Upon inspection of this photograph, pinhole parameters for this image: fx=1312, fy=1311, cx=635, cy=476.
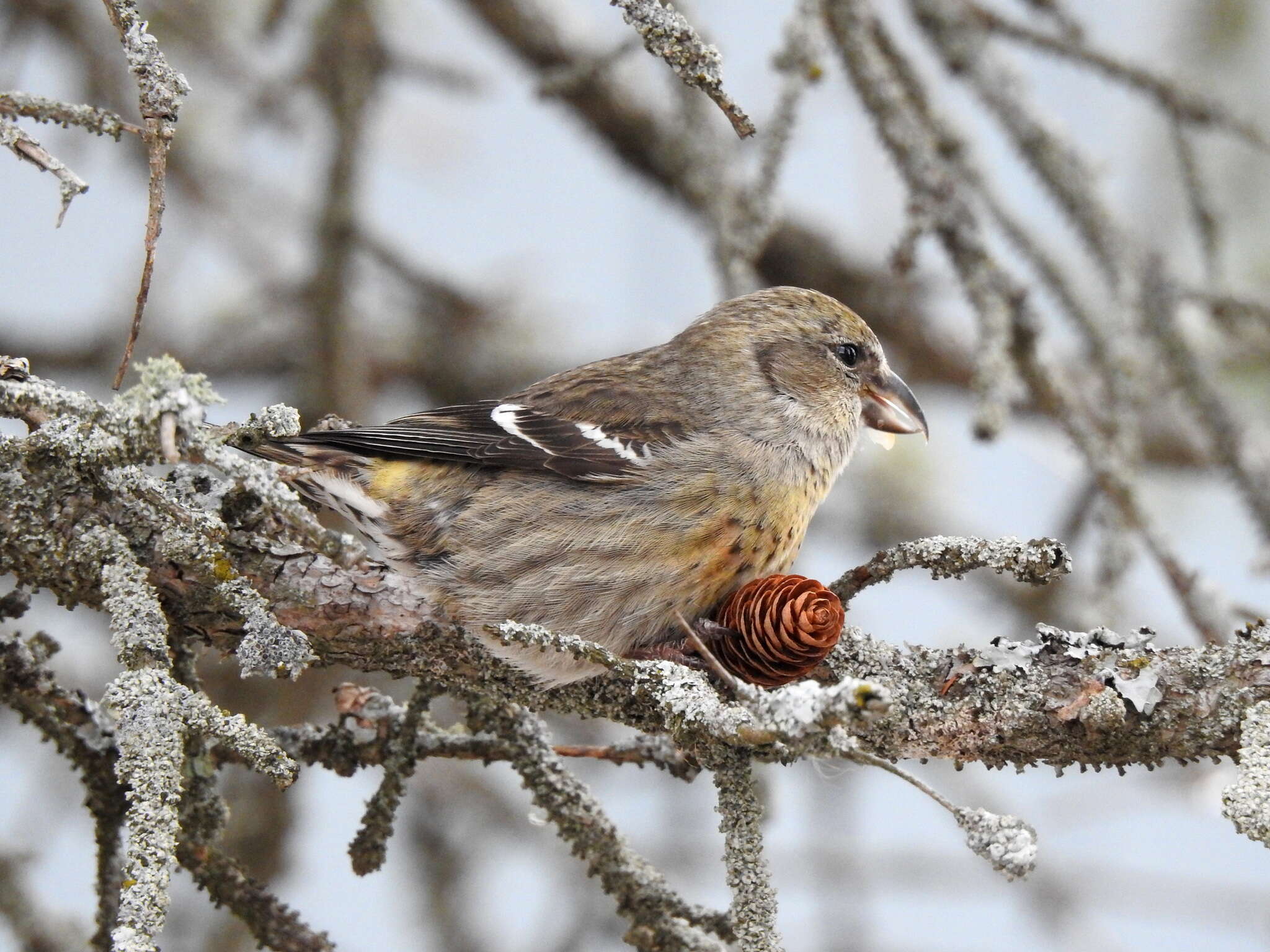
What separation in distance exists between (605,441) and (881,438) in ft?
3.02

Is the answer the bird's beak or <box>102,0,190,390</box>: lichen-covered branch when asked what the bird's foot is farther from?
<box>102,0,190,390</box>: lichen-covered branch

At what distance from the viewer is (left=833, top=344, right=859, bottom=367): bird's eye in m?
3.57

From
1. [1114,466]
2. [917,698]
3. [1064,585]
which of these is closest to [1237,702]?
[917,698]

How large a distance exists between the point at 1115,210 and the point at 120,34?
2.91m

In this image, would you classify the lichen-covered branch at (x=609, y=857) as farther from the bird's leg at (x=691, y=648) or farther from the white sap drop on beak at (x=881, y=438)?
the white sap drop on beak at (x=881, y=438)

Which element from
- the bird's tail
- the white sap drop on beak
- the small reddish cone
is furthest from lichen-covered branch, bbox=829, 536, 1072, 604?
the white sap drop on beak

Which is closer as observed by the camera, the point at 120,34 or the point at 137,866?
the point at 137,866

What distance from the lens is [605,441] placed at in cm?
316

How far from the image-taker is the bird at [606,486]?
2785 mm

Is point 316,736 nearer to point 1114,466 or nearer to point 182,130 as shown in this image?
point 1114,466

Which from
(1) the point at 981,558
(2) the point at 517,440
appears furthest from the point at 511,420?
(1) the point at 981,558

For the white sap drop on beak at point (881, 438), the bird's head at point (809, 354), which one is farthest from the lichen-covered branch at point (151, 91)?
the white sap drop on beak at point (881, 438)

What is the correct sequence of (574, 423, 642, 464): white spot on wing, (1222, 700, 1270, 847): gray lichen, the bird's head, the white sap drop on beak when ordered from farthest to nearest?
the white sap drop on beak, the bird's head, (574, 423, 642, 464): white spot on wing, (1222, 700, 1270, 847): gray lichen

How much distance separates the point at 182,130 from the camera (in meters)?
5.37
